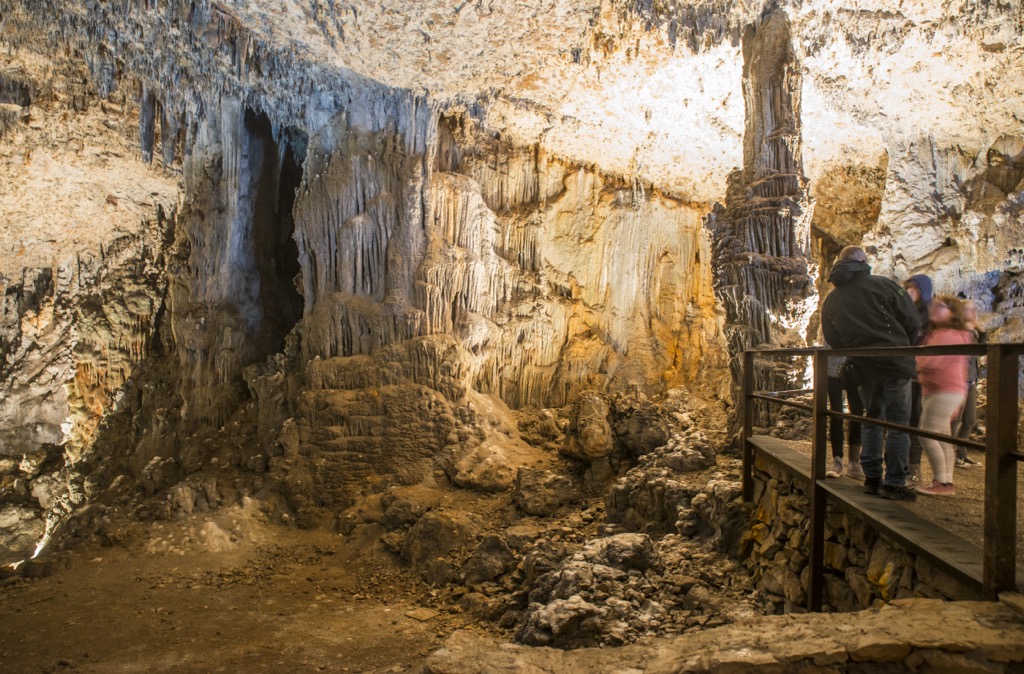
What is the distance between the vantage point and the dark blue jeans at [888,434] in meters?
3.26

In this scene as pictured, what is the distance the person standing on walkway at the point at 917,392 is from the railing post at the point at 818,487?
60 cm

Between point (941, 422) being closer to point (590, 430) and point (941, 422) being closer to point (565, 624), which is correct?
point (565, 624)

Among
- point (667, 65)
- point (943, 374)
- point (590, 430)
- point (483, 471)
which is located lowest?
point (483, 471)

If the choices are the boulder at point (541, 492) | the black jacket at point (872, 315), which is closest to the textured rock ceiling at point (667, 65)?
the black jacket at point (872, 315)

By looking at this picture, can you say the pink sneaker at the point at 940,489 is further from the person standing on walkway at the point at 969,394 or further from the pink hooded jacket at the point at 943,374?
the pink hooded jacket at the point at 943,374

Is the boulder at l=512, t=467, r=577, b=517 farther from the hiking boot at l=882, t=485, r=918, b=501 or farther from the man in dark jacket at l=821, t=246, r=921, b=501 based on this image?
the hiking boot at l=882, t=485, r=918, b=501

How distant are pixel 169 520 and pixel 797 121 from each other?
8020 millimetres

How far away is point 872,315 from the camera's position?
3.55m

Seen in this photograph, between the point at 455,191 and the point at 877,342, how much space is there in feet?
20.4

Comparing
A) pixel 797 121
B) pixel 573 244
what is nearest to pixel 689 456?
pixel 797 121

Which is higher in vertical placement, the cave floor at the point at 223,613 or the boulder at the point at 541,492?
the boulder at the point at 541,492

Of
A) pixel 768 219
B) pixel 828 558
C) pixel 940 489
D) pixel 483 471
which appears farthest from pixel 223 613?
pixel 768 219

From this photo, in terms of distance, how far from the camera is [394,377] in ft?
25.9

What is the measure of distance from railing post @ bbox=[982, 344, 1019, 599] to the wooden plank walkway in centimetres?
8
